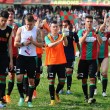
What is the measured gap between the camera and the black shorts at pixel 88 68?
11711 millimetres

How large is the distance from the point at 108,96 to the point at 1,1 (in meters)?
27.3

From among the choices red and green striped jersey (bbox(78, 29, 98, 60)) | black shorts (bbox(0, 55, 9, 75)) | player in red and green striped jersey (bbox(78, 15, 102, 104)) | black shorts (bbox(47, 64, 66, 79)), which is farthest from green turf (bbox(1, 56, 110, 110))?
red and green striped jersey (bbox(78, 29, 98, 60))

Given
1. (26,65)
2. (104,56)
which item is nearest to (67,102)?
(26,65)

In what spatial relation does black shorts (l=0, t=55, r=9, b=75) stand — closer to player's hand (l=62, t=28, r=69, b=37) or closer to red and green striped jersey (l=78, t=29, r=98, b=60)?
player's hand (l=62, t=28, r=69, b=37)

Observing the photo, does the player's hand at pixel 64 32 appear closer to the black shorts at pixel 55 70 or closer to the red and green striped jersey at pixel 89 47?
the red and green striped jersey at pixel 89 47

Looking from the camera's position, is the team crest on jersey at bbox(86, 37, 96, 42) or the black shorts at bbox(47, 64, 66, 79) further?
the team crest on jersey at bbox(86, 37, 96, 42)

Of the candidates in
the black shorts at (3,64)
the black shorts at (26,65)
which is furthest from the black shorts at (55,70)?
the black shorts at (3,64)

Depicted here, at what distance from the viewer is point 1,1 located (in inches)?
1547

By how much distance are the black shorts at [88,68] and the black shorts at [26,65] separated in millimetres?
1484

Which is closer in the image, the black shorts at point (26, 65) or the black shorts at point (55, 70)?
the black shorts at point (26, 65)

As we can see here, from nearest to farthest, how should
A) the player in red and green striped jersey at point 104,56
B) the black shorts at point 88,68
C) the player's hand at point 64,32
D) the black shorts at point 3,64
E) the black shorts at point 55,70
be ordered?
the black shorts at point 3,64 < the black shorts at point 55,70 < the player's hand at point 64,32 < the black shorts at point 88,68 < the player in red and green striped jersey at point 104,56

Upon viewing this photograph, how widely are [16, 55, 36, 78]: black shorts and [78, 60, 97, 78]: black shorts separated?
1.48 m

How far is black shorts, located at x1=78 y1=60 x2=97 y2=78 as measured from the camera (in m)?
11.7

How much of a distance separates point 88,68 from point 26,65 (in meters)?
1.75
